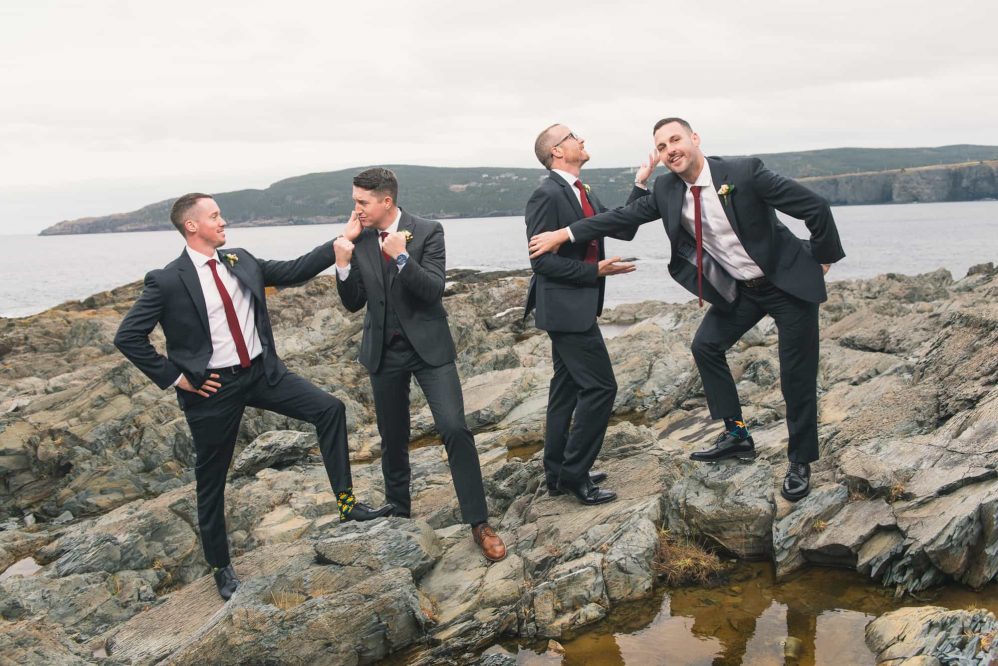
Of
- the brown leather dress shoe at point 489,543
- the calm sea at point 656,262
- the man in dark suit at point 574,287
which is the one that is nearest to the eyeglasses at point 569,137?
the man in dark suit at point 574,287

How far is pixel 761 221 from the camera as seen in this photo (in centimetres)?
631

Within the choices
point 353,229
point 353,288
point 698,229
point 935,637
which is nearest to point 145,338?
point 353,288

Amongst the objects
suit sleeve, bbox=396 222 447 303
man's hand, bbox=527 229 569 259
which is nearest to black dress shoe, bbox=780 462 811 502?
man's hand, bbox=527 229 569 259

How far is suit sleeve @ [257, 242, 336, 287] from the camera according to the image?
6.69 m

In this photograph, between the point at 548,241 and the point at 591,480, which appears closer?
the point at 548,241

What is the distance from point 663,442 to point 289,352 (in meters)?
12.9

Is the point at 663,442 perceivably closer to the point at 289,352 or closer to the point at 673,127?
the point at 673,127

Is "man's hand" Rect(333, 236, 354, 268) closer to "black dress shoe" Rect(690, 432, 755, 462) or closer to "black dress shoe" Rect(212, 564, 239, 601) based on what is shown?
"black dress shoe" Rect(212, 564, 239, 601)

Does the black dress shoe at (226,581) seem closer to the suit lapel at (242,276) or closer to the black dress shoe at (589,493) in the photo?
the suit lapel at (242,276)

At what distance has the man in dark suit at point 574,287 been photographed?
262 inches

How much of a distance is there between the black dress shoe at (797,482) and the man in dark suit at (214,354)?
3.70 metres

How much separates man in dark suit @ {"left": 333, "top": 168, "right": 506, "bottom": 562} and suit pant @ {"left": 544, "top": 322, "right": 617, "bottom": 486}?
35.9 inches

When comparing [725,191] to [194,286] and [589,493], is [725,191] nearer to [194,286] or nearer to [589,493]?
[589,493]

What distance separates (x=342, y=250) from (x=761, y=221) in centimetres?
334
